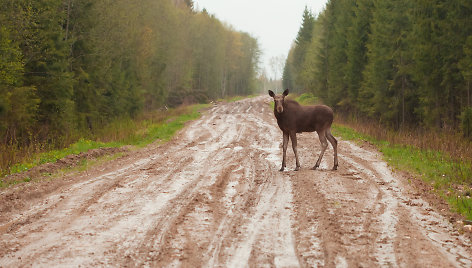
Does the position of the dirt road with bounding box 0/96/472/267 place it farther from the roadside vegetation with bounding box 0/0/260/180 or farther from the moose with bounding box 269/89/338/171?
the roadside vegetation with bounding box 0/0/260/180

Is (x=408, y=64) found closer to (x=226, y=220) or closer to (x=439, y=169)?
(x=439, y=169)

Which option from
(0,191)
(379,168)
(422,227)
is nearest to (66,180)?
(0,191)

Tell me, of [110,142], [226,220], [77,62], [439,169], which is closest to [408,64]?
[439,169]

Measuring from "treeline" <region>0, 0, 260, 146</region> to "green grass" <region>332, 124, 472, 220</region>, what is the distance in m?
12.9

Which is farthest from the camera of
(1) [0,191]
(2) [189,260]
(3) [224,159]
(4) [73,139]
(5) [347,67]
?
(5) [347,67]

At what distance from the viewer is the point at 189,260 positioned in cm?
454

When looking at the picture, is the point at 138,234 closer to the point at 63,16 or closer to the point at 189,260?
the point at 189,260

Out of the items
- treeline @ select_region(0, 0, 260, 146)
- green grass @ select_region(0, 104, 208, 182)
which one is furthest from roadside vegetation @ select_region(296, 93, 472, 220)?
treeline @ select_region(0, 0, 260, 146)

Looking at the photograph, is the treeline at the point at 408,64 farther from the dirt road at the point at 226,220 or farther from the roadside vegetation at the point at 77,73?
the roadside vegetation at the point at 77,73

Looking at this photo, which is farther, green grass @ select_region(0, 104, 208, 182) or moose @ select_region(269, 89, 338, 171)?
green grass @ select_region(0, 104, 208, 182)

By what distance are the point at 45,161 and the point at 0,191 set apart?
353 cm

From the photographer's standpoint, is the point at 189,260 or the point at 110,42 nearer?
the point at 189,260

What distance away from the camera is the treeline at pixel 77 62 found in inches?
541

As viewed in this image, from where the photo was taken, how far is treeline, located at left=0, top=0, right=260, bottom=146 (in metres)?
13.8
